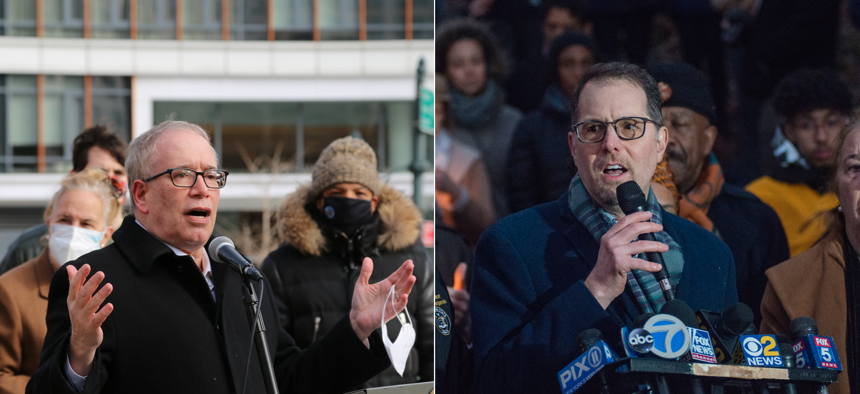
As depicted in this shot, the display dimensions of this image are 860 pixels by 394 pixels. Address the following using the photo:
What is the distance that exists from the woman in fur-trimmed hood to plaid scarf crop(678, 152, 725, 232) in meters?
2.32

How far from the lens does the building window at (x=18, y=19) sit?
927 inches

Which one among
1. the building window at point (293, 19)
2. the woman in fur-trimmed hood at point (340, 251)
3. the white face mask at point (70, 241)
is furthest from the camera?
the building window at point (293, 19)

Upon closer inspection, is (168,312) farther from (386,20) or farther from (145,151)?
(386,20)

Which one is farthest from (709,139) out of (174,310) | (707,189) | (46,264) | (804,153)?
(46,264)

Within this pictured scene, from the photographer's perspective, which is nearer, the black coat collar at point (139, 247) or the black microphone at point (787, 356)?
the black microphone at point (787, 356)

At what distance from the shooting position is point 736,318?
2.88 m

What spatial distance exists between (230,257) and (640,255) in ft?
4.63

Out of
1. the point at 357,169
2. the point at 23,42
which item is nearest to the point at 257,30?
the point at 23,42

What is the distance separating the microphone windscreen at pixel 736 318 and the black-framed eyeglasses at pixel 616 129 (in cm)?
67

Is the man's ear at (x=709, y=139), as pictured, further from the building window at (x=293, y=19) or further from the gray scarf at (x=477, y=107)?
the building window at (x=293, y=19)

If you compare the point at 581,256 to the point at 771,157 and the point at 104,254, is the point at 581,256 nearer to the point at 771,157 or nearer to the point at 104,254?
the point at 771,157

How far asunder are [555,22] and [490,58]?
27 cm

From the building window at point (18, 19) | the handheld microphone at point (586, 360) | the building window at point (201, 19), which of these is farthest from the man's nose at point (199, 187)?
the building window at point (18, 19)

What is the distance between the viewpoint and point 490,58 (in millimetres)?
3178
